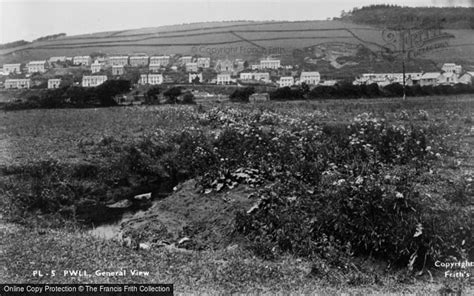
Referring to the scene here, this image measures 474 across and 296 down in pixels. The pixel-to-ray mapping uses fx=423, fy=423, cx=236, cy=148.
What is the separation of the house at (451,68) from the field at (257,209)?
65.3 feet

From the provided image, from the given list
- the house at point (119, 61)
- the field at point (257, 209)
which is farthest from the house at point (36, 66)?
the field at point (257, 209)

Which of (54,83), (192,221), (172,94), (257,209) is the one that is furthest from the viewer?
(54,83)

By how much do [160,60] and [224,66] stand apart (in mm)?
8489

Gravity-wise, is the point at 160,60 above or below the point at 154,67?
above

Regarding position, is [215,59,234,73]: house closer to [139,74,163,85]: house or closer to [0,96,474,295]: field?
[139,74,163,85]: house

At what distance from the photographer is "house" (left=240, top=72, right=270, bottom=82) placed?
48.5 m

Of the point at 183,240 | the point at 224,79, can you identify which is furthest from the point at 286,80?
the point at 183,240

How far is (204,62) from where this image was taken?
54906 millimetres

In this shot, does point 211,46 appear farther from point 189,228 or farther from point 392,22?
point 189,228

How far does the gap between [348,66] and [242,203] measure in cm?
4517

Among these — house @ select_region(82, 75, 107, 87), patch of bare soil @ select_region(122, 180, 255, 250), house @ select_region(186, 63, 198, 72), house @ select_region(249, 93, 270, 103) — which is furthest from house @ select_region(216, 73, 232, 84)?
patch of bare soil @ select_region(122, 180, 255, 250)

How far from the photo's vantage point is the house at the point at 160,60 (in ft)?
158

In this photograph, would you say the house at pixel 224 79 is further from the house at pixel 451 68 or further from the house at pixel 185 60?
the house at pixel 451 68

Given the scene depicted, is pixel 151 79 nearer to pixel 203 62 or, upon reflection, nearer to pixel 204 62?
pixel 203 62
